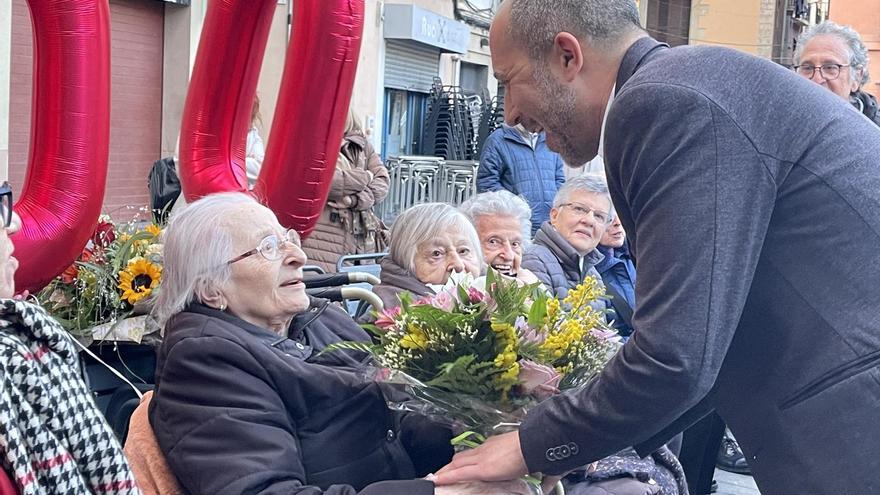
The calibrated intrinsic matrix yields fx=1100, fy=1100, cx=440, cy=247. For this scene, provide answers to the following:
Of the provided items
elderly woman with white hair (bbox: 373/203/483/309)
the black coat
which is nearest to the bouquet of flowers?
the black coat

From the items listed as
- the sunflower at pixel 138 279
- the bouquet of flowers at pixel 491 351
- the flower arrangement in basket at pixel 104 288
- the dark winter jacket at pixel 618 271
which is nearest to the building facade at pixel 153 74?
the dark winter jacket at pixel 618 271

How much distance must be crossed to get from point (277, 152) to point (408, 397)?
2.04m

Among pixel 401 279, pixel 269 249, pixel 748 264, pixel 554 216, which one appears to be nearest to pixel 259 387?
pixel 269 249

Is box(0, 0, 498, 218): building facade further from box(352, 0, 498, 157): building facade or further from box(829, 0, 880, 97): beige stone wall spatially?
box(829, 0, 880, 97): beige stone wall

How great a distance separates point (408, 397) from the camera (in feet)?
8.94

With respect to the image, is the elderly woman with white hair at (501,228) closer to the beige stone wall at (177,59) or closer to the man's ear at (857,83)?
the man's ear at (857,83)

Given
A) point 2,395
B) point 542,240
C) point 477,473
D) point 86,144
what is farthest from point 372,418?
point 542,240

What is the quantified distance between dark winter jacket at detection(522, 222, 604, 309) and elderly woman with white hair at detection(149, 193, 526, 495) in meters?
1.88

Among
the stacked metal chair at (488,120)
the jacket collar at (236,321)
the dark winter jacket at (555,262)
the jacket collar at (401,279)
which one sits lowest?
the stacked metal chair at (488,120)

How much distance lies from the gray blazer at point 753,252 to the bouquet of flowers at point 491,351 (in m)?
0.41

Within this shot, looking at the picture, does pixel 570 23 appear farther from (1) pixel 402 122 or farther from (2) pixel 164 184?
(1) pixel 402 122

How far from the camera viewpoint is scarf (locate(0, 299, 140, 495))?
225cm

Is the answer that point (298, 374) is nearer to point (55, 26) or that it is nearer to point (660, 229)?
point (660, 229)

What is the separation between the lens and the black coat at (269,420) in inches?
103
